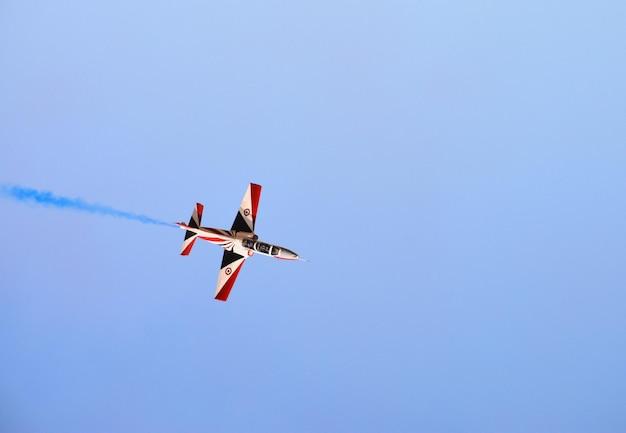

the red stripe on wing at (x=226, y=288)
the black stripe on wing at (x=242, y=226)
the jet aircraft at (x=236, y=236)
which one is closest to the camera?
the jet aircraft at (x=236, y=236)

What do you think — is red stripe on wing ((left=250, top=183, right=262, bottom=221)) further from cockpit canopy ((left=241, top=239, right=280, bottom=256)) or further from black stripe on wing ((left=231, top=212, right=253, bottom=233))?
cockpit canopy ((left=241, top=239, right=280, bottom=256))

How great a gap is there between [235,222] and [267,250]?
4.58m

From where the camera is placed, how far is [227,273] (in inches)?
2469

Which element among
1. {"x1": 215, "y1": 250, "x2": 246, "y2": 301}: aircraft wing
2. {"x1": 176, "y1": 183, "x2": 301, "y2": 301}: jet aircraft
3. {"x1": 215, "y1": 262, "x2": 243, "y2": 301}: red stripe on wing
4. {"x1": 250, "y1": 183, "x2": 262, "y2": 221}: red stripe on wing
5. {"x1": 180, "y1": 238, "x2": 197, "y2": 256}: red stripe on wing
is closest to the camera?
{"x1": 176, "y1": 183, "x2": 301, "y2": 301}: jet aircraft

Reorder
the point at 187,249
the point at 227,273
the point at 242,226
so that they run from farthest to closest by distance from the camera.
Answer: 1. the point at 227,273
2. the point at 242,226
3. the point at 187,249

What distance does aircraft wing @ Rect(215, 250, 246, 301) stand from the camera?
62.2 metres

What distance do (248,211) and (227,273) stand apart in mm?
6466

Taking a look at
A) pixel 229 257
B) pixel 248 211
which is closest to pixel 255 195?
pixel 248 211

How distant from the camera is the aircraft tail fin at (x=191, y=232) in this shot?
60.1 m

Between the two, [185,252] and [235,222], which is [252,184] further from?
[185,252]

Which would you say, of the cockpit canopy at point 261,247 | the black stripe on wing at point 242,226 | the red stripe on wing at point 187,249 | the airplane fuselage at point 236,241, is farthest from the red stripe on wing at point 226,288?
the red stripe on wing at point 187,249

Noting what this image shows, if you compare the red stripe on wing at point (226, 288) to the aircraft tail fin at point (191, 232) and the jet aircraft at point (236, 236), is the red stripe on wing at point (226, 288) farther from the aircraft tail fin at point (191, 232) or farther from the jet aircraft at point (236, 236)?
the aircraft tail fin at point (191, 232)

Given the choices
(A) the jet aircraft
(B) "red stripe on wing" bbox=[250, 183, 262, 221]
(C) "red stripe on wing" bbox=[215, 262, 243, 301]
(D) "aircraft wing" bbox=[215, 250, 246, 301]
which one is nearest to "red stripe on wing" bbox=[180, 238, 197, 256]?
(A) the jet aircraft

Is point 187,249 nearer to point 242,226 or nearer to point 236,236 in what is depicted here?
point 236,236
